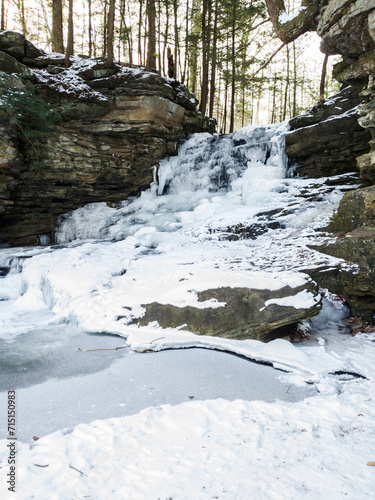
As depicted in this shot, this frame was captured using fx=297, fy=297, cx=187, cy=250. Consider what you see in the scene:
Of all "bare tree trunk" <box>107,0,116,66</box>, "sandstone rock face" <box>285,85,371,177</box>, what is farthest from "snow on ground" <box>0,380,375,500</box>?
"bare tree trunk" <box>107,0,116,66</box>

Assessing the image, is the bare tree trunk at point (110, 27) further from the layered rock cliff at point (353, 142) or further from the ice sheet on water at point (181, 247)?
the layered rock cliff at point (353, 142)

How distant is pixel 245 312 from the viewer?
4.64 m

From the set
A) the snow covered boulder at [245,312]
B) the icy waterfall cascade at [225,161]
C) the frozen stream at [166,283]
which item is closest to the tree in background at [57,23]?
the icy waterfall cascade at [225,161]

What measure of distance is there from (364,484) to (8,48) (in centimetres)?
1519

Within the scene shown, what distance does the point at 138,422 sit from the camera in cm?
253

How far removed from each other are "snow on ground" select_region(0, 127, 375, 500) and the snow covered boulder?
0.12 metres

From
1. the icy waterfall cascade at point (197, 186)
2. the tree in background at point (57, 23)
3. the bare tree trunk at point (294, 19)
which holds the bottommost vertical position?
the icy waterfall cascade at point (197, 186)

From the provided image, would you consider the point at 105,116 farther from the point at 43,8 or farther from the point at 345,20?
the point at 43,8

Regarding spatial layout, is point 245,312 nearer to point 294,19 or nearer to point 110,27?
point 294,19

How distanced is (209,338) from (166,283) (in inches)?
65.2

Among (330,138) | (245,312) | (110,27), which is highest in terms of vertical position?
(110,27)

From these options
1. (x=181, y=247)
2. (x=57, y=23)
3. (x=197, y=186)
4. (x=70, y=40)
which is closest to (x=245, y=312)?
(x=181, y=247)

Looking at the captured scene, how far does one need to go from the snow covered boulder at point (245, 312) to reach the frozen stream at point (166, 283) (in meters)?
0.16

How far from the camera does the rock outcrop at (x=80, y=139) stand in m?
10.9
